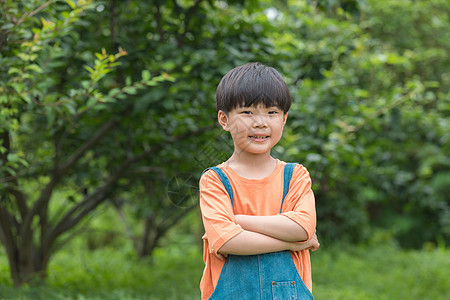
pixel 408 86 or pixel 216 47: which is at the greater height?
pixel 216 47

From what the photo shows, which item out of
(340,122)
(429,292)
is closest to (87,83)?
(340,122)

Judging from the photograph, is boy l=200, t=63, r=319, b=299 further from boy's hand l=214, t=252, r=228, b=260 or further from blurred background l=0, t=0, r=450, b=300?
blurred background l=0, t=0, r=450, b=300

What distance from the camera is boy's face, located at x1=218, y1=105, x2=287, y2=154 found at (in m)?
1.62

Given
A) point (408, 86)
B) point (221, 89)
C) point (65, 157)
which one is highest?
point (221, 89)

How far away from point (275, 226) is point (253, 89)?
1.41 feet

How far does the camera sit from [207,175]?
1.66 m

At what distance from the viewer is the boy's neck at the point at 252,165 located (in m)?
1.67

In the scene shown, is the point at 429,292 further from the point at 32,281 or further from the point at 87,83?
the point at 87,83

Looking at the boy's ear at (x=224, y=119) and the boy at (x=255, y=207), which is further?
the boy's ear at (x=224, y=119)

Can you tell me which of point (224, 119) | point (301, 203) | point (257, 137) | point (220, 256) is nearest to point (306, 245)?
point (301, 203)

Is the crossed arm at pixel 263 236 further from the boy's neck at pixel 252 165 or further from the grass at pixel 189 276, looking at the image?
the grass at pixel 189 276

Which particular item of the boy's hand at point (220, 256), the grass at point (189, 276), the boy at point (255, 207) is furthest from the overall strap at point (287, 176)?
the grass at point (189, 276)

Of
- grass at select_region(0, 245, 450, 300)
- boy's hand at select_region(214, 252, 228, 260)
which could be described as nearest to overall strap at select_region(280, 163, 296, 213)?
boy's hand at select_region(214, 252, 228, 260)

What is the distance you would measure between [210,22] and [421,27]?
6665mm
